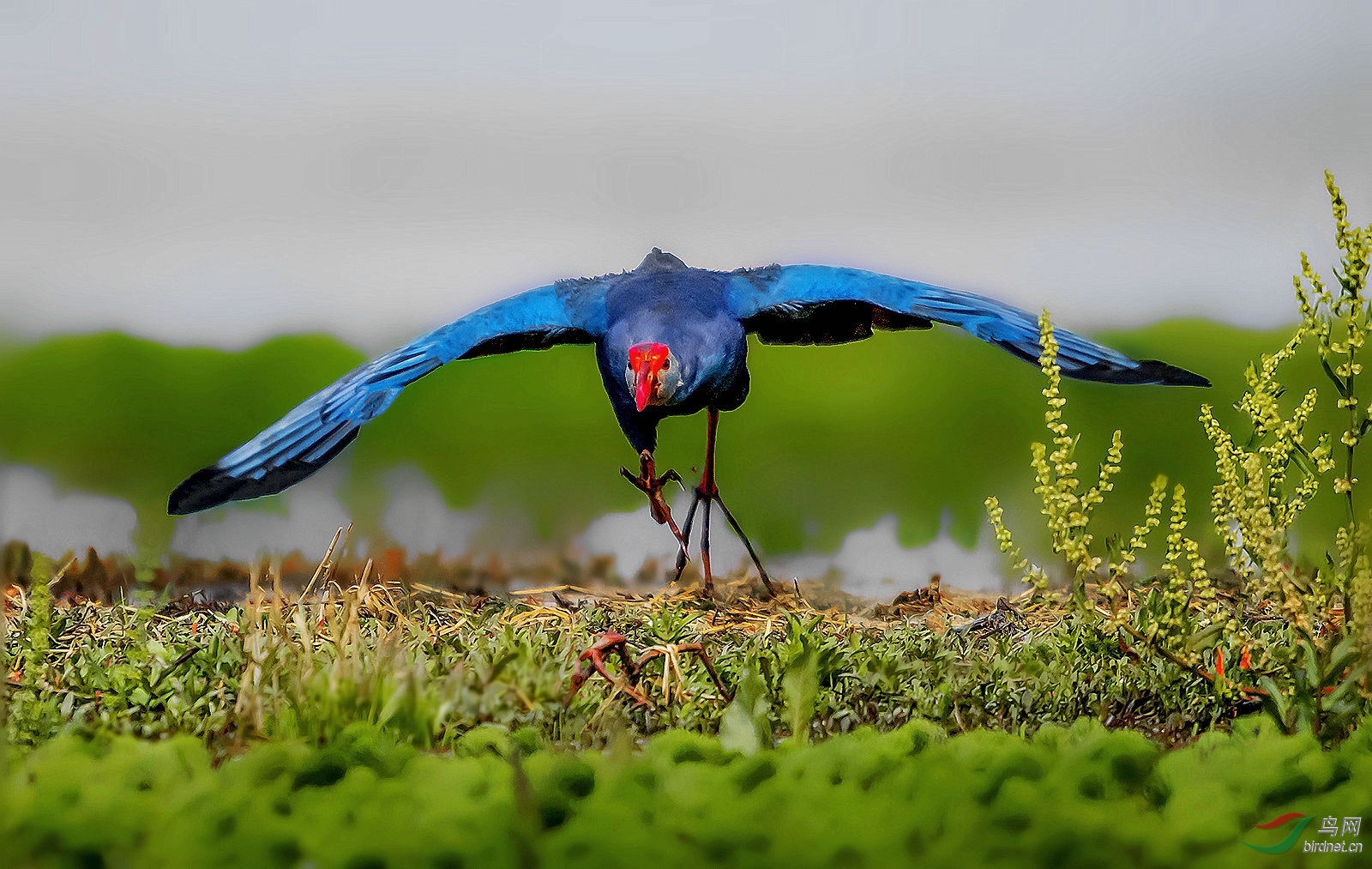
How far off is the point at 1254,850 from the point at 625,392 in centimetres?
186

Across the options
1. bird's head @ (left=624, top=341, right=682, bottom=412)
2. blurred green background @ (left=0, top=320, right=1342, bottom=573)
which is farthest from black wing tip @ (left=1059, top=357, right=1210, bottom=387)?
bird's head @ (left=624, top=341, right=682, bottom=412)

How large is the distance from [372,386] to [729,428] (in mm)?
1104

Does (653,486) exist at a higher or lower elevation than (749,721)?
higher

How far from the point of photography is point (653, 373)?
2422 millimetres

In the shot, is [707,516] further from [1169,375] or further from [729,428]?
[1169,375]

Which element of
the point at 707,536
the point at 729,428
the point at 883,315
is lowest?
the point at 707,536

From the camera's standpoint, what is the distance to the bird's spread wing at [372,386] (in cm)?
196

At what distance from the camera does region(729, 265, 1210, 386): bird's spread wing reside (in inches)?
78.6

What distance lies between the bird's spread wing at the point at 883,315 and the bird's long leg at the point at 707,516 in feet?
1.02

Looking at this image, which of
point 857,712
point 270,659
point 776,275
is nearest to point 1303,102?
point 776,275

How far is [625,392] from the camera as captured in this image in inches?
102

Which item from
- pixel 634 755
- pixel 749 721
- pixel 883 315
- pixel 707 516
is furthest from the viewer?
pixel 707 516

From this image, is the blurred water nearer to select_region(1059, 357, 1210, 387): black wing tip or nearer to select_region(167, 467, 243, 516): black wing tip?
select_region(167, 467, 243, 516): black wing tip

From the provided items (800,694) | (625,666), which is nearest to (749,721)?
(800,694)
